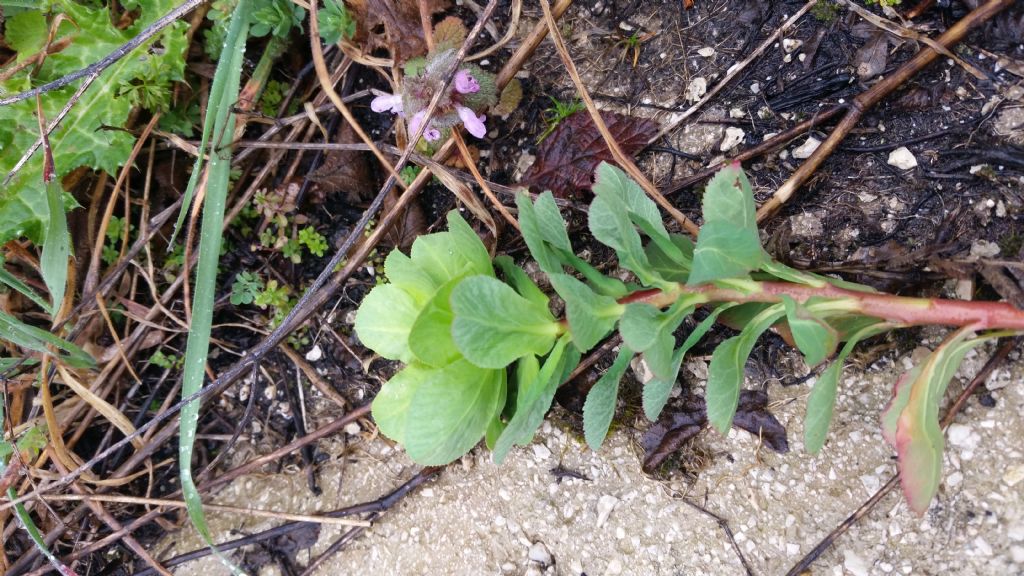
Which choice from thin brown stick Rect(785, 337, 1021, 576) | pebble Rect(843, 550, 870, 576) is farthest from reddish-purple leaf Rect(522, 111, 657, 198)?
pebble Rect(843, 550, 870, 576)

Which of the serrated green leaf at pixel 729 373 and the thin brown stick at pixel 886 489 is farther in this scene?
the thin brown stick at pixel 886 489

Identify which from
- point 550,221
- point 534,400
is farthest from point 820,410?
point 550,221

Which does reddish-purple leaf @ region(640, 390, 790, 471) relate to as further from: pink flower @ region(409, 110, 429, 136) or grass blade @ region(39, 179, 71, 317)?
grass blade @ region(39, 179, 71, 317)

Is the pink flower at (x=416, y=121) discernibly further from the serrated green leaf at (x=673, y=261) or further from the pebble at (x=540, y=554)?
the pebble at (x=540, y=554)

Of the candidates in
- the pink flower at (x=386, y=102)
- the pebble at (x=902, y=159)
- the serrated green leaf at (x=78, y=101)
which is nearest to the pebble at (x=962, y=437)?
the pebble at (x=902, y=159)

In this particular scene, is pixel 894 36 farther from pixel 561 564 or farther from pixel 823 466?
pixel 561 564

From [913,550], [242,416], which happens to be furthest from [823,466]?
[242,416]

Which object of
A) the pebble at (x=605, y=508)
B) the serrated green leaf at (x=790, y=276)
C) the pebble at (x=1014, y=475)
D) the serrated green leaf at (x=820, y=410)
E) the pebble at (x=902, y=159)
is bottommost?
the pebble at (x=605, y=508)
